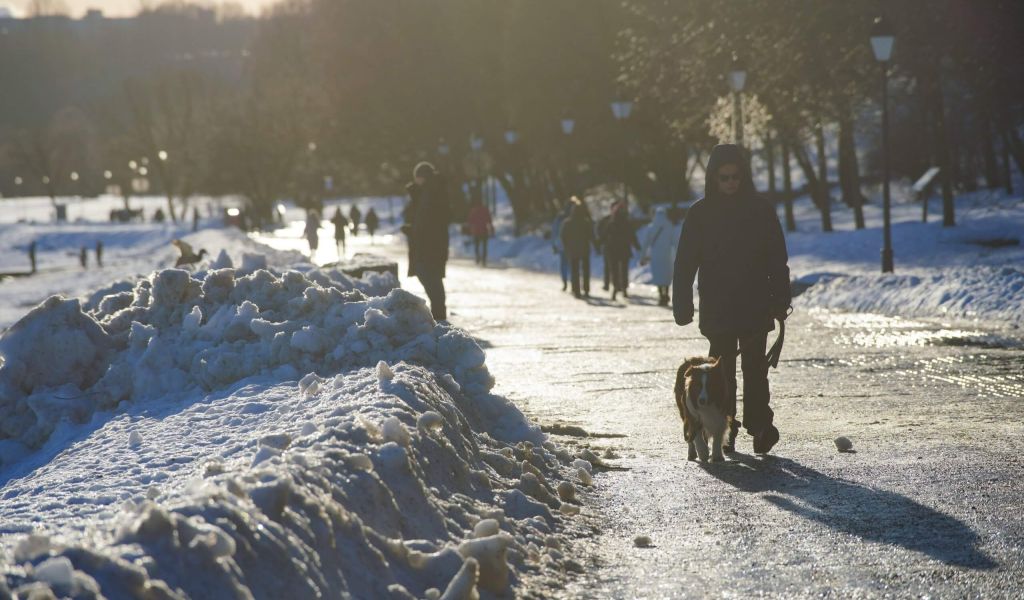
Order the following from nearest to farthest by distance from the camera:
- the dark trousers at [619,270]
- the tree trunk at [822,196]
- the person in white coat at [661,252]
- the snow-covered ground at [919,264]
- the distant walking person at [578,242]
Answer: the snow-covered ground at [919,264]
the person in white coat at [661,252]
the dark trousers at [619,270]
the distant walking person at [578,242]
the tree trunk at [822,196]

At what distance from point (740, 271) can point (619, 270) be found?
59.7 ft

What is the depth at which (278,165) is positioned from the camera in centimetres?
10044

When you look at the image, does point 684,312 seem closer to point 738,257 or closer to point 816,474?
point 738,257

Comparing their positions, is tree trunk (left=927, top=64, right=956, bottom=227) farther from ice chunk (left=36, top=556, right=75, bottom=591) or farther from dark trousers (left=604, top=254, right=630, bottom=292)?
ice chunk (left=36, top=556, right=75, bottom=591)

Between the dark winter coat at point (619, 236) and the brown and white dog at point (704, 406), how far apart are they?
17.9m

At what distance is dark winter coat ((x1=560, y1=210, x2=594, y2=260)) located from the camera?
89.9 ft

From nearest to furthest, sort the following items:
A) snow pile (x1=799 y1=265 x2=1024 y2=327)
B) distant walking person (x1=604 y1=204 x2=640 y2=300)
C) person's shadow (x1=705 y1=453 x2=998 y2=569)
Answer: person's shadow (x1=705 y1=453 x2=998 y2=569)
snow pile (x1=799 y1=265 x2=1024 y2=327)
distant walking person (x1=604 y1=204 x2=640 y2=300)

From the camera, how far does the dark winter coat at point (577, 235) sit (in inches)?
1079

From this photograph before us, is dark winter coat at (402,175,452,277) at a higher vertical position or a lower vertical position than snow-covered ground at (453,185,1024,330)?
higher

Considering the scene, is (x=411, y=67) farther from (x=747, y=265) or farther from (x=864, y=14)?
(x=747, y=265)

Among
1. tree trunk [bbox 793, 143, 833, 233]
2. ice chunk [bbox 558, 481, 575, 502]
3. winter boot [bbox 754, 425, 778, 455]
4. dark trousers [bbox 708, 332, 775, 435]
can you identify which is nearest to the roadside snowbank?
dark trousers [bbox 708, 332, 775, 435]

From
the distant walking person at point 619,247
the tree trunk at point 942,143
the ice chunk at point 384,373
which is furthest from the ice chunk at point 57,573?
the tree trunk at point 942,143

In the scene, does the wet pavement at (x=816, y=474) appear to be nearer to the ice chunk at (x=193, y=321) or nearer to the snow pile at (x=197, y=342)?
the snow pile at (x=197, y=342)

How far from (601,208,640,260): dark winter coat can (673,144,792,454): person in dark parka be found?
17.6 m
